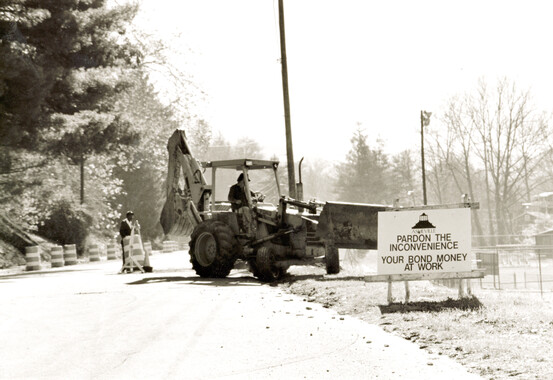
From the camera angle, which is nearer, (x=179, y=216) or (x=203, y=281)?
(x=203, y=281)

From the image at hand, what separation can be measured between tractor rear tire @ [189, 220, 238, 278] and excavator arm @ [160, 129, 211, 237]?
1648 mm

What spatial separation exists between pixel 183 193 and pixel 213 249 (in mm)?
3406

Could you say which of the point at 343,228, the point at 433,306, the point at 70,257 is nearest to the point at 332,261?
the point at 343,228

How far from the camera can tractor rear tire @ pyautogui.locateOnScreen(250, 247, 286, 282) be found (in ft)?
70.1

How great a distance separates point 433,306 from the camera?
13.9m

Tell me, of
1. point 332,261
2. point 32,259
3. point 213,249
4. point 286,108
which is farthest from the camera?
point 286,108

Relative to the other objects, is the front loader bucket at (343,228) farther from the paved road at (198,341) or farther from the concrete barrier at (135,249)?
the concrete barrier at (135,249)

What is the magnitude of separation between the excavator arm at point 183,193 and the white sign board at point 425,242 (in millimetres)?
10469

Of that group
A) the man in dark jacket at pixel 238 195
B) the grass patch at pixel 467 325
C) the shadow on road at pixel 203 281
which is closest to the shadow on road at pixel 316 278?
the shadow on road at pixel 203 281

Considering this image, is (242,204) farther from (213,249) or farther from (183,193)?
(183,193)

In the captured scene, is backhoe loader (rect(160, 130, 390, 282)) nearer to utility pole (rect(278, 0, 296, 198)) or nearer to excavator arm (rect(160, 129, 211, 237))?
excavator arm (rect(160, 129, 211, 237))

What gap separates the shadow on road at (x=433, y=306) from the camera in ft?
44.7

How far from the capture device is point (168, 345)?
11.3m

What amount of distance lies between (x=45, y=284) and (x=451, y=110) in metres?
88.4
